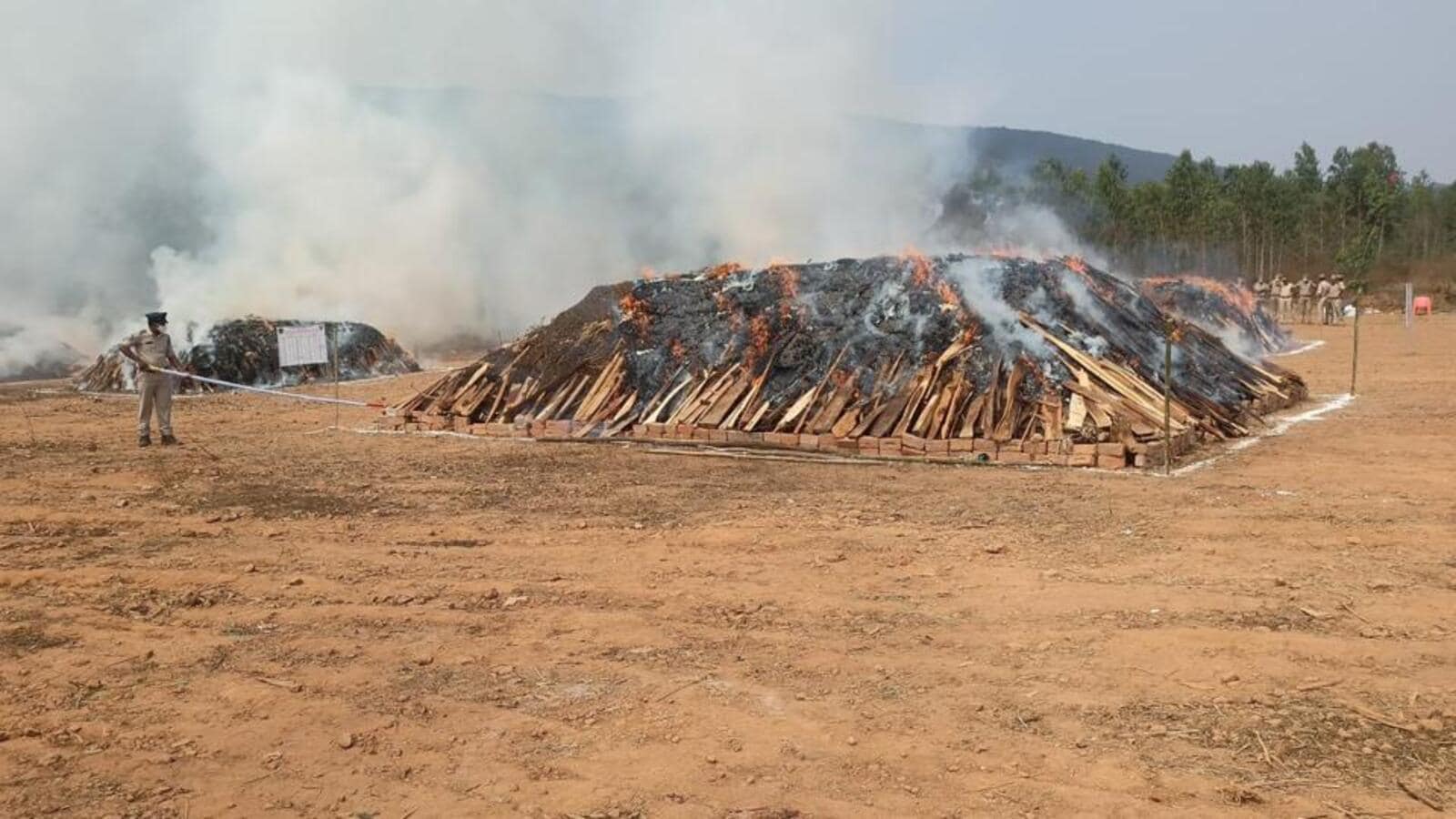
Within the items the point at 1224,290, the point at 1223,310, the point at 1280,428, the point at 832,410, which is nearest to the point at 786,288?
the point at 832,410

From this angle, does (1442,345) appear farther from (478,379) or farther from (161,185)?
(161,185)

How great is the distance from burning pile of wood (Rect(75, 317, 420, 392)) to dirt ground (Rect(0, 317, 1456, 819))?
1324 centimetres

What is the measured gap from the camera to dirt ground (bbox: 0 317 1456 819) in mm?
3713

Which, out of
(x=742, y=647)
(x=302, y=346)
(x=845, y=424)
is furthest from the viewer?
(x=302, y=346)

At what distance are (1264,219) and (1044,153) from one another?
1311 centimetres

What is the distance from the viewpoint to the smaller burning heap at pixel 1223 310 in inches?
1024

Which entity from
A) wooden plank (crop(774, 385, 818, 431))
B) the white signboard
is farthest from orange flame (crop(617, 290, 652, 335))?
the white signboard

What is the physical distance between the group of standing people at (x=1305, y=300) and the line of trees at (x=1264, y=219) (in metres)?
10.6

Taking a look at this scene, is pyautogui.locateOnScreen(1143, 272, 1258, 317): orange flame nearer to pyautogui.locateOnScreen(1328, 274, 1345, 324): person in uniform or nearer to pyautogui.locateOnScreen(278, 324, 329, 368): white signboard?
pyautogui.locateOnScreen(1328, 274, 1345, 324): person in uniform

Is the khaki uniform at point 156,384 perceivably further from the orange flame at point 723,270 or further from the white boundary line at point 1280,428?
the white boundary line at point 1280,428

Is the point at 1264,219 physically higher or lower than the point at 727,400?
higher

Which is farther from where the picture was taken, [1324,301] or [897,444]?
[1324,301]

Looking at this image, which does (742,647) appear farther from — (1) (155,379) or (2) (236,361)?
(2) (236,361)

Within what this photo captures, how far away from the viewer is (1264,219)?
5772 centimetres
